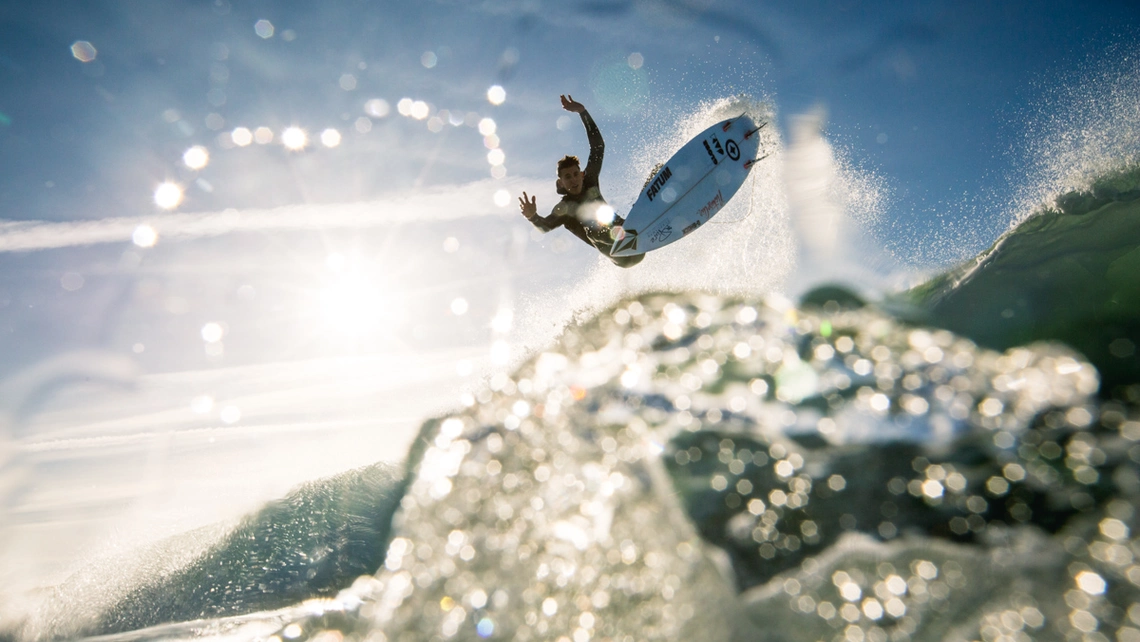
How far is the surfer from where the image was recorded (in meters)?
11.7

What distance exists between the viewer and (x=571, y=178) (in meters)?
11.6

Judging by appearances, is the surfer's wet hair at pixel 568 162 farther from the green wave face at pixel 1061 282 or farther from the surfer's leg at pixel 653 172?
the green wave face at pixel 1061 282

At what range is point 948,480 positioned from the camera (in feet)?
13.7

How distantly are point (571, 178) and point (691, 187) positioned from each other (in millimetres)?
4080

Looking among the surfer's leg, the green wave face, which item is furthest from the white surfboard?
the green wave face

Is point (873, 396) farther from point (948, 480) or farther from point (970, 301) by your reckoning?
point (970, 301)

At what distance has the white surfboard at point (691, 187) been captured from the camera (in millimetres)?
13297

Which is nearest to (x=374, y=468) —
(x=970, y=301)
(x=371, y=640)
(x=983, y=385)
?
(x=371, y=640)

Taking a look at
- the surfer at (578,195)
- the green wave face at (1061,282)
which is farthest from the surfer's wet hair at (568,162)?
the green wave face at (1061,282)

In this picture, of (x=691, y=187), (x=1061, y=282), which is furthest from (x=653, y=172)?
(x=1061, y=282)

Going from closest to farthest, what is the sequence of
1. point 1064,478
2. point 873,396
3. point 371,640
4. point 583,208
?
point 1064,478 → point 371,640 → point 873,396 → point 583,208

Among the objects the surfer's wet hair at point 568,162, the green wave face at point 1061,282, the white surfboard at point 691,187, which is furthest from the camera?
the white surfboard at point 691,187

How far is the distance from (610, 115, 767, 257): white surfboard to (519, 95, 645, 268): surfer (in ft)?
3.68

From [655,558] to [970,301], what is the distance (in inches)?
610
